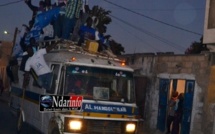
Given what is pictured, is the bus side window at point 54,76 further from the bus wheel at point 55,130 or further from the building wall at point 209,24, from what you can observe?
the building wall at point 209,24

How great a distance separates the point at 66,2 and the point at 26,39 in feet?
6.29

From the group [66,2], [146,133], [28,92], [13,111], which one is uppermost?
[66,2]

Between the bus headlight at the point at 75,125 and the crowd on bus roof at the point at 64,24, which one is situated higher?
the crowd on bus roof at the point at 64,24

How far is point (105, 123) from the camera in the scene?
8.09 m

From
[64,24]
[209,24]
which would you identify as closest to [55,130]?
[64,24]

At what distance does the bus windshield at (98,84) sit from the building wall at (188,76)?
470 cm

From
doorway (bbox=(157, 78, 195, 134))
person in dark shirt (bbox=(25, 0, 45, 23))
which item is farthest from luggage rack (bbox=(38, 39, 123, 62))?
doorway (bbox=(157, 78, 195, 134))

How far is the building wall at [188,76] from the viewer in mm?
12375

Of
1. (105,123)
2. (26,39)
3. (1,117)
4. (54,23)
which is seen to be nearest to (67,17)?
(54,23)

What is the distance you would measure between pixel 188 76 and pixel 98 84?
19.8ft

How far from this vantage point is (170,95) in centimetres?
1467

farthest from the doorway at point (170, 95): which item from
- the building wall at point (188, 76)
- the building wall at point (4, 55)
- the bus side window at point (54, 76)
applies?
the building wall at point (4, 55)

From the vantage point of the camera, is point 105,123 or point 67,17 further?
point 67,17

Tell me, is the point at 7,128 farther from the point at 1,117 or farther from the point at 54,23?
the point at 54,23
